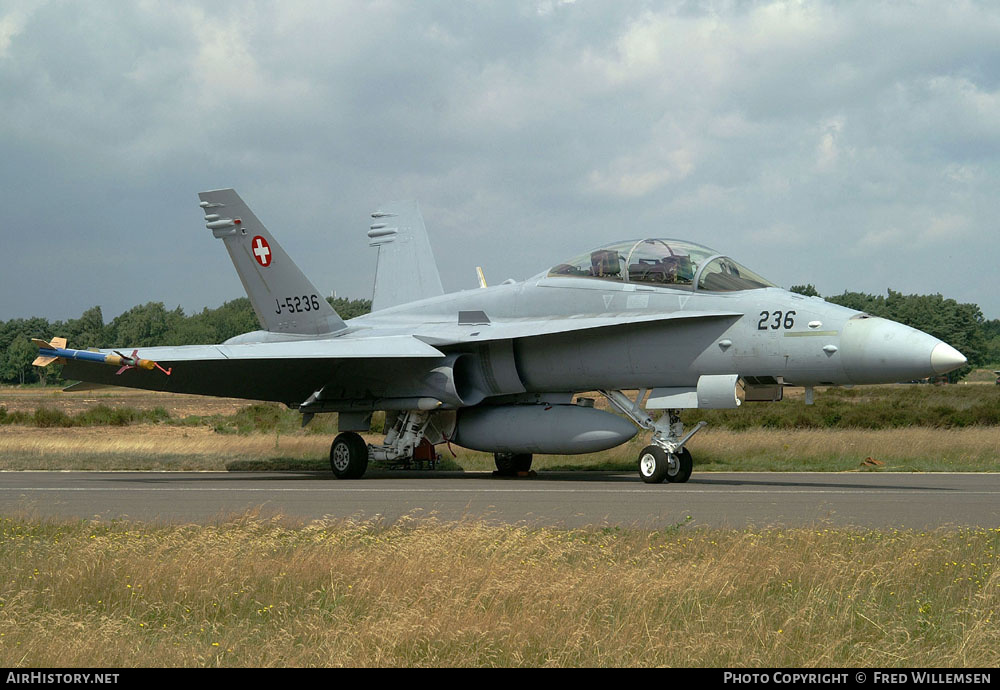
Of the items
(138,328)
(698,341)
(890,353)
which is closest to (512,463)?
(698,341)

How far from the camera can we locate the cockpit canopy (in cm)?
1497

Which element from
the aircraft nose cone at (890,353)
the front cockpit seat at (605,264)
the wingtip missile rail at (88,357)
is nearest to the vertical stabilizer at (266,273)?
the wingtip missile rail at (88,357)

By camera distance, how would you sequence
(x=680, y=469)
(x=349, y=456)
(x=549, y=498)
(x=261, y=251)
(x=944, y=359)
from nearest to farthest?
(x=944, y=359) → (x=549, y=498) → (x=680, y=469) → (x=349, y=456) → (x=261, y=251)

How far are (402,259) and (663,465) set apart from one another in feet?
33.7

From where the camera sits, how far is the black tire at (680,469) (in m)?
15.1

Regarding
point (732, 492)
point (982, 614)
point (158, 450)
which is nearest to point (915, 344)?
point (732, 492)

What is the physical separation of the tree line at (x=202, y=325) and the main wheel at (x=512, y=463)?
181 ft

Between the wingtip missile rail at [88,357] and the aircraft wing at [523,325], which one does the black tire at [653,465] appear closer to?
the aircraft wing at [523,325]

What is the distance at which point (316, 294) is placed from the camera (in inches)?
787

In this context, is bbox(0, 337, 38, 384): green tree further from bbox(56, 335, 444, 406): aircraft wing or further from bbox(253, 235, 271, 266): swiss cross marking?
bbox(56, 335, 444, 406): aircraft wing

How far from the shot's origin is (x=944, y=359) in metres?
12.6

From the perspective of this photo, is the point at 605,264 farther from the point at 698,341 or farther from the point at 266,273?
the point at 266,273

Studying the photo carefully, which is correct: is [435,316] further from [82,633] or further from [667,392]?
[82,633]

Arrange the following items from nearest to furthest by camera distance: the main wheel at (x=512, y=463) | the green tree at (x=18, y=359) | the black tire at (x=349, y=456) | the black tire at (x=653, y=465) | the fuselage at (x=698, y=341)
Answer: the fuselage at (x=698, y=341), the black tire at (x=653, y=465), the black tire at (x=349, y=456), the main wheel at (x=512, y=463), the green tree at (x=18, y=359)
